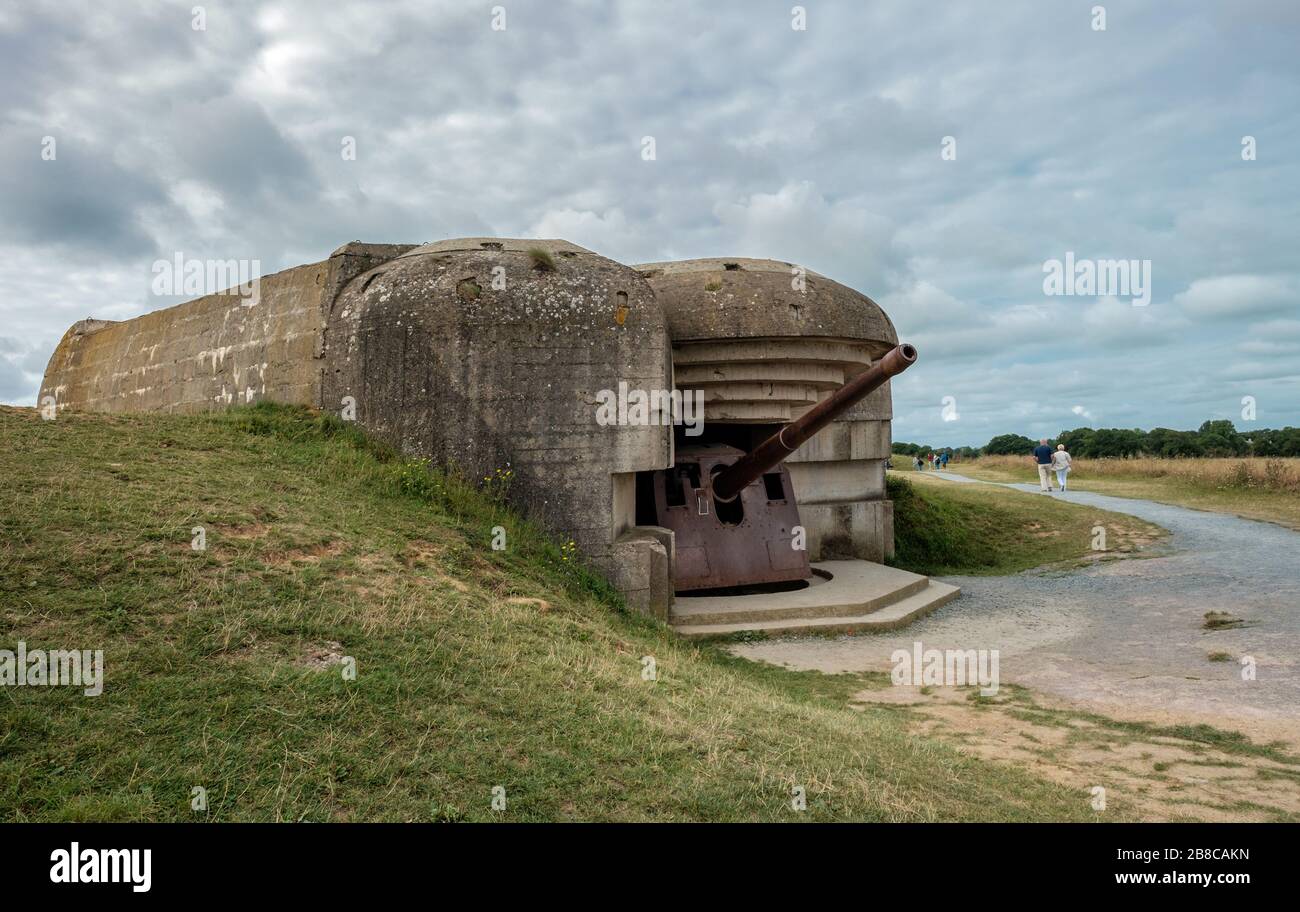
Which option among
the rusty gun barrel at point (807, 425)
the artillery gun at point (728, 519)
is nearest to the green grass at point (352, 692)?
the rusty gun barrel at point (807, 425)

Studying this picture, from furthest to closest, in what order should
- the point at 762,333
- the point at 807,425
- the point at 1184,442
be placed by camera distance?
the point at 1184,442 → the point at 762,333 → the point at 807,425

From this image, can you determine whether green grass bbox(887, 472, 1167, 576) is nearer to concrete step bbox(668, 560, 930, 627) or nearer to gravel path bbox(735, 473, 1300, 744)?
gravel path bbox(735, 473, 1300, 744)

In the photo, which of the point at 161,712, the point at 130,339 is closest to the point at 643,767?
the point at 161,712

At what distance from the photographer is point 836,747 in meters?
4.20

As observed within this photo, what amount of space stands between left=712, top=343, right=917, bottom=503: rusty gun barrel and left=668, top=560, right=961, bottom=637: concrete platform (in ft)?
4.47

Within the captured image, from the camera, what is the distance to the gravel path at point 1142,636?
592 centimetres

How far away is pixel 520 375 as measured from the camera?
800 cm

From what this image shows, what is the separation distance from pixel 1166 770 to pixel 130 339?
44.9 ft

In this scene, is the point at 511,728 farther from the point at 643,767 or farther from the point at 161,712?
the point at 161,712

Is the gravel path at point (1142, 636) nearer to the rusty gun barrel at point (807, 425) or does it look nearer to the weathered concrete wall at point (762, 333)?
the rusty gun barrel at point (807, 425)

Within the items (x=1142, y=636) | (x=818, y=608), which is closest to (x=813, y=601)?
(x=818, y=608)

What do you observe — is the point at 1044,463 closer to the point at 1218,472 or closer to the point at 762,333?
the point at 1218,472

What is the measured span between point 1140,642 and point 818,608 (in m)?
2.92
